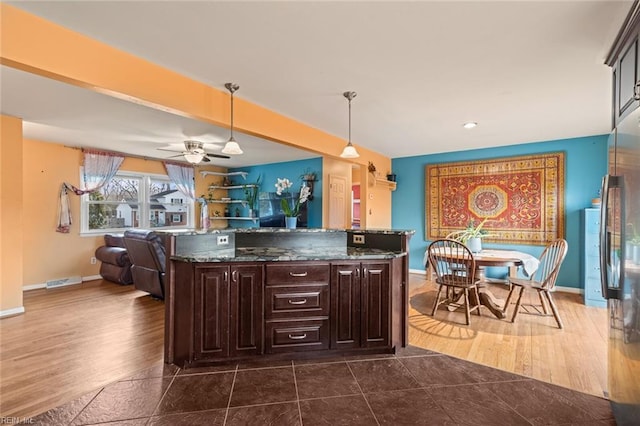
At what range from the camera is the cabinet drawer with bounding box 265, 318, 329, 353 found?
237 cm

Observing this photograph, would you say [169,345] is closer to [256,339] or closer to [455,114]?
[256,339]

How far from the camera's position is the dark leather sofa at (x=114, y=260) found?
16.3 feet

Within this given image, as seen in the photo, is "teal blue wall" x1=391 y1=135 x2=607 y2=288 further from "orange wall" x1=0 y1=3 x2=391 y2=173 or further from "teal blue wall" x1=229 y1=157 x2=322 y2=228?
"orange wall" x1=0 y1=3 x2=391 y2=173

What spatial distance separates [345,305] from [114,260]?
4.42 metres

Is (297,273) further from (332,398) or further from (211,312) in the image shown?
(332,398)

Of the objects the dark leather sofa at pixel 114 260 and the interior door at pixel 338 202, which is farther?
the interior door at pixel 338 202

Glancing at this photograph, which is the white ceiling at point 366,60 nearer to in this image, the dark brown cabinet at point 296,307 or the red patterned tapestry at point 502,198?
the red patterned tapestry at point 502,198

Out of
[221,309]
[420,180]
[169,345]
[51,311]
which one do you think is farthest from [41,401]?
[420,180]

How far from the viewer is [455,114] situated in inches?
140

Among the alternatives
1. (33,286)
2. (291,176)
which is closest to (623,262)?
(291,176)

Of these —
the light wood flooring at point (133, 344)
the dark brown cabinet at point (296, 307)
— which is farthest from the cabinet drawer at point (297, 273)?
the light wood flooring at point (133, 344)

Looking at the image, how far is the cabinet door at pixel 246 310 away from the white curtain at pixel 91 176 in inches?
189

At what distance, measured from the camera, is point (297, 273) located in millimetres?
2400

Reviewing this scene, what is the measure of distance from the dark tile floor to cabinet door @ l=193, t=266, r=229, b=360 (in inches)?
6.4
